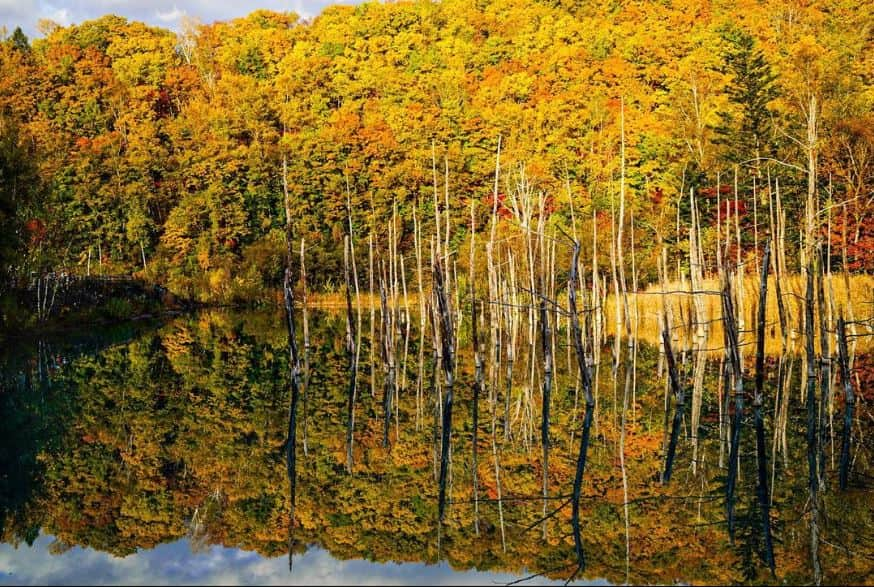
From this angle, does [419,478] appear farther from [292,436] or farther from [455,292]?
[455,292]

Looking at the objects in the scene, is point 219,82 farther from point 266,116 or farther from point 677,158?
point 677,158

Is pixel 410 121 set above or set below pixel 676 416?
above

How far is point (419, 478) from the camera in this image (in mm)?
8438

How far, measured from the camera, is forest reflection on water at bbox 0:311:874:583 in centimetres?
638

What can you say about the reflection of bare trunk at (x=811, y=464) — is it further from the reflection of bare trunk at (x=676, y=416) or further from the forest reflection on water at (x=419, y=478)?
the reflection of bare trunk at (x=676, y=416)

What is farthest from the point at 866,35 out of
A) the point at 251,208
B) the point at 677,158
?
the point at 251,208

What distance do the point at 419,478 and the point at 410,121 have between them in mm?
42540

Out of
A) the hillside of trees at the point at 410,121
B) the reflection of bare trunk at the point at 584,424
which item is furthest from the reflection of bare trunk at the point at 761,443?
the hillside of trees at the point at 410,121

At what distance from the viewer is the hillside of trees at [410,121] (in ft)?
111

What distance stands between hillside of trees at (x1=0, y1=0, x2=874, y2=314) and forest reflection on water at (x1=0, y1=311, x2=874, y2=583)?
17.7m

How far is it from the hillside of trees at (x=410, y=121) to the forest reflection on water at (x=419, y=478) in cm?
1773

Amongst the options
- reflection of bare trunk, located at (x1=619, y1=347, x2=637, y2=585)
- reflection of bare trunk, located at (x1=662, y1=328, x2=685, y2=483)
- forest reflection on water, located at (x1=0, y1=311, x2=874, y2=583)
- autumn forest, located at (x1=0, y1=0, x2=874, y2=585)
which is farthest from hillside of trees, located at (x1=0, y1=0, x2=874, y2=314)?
reflection of bare trunk, located at (x1=662, y1=328, x2=685, y2=483)

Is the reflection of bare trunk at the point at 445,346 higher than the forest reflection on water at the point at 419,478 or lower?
higher

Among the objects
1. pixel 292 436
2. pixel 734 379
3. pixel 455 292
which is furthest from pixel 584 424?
pixel 455 292
